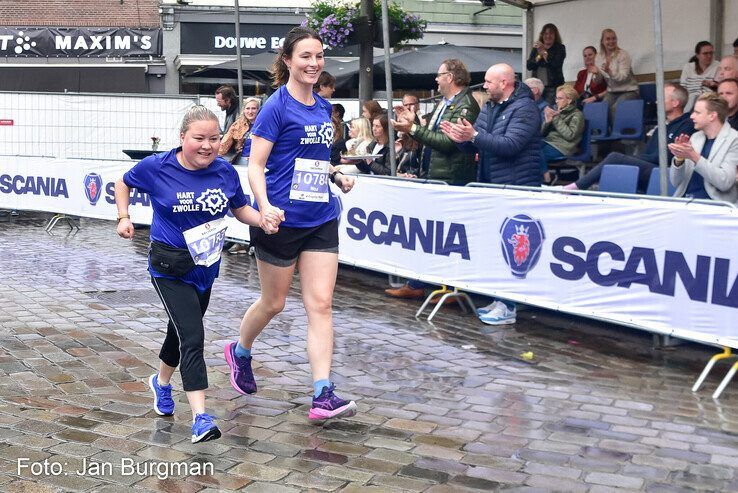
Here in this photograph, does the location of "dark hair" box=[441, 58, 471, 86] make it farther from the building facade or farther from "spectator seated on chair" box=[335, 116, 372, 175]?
the building facade

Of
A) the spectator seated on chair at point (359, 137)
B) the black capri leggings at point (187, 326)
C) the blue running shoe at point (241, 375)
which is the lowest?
the blue running shoe at point (241, 375)

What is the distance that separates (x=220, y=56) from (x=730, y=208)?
1114 inches

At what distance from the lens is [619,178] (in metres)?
9.77

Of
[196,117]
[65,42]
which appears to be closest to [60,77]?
[65,42]

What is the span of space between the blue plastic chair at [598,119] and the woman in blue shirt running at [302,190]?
7597 mm

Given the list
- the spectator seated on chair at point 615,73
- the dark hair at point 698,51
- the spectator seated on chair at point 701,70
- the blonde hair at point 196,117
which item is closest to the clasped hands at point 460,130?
the blonde hair at point 196,117

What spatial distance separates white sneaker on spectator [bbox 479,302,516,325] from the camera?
30.3 feet

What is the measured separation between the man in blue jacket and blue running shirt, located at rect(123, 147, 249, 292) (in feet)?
11.6

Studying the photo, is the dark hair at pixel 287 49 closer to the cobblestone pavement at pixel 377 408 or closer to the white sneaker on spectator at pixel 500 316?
the cobblestone pavement at pixel 377 408

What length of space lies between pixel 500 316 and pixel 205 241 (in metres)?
4.04

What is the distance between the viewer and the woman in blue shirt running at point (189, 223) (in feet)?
18.6

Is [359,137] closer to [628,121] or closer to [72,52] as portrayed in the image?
[628,121]

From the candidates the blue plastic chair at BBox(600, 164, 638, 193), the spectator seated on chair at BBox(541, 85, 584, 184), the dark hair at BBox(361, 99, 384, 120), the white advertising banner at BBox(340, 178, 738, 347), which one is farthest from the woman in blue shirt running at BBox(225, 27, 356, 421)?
the dark hair at BBox(361, 99, 384, 120)

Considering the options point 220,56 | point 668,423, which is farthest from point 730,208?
point 220,56
